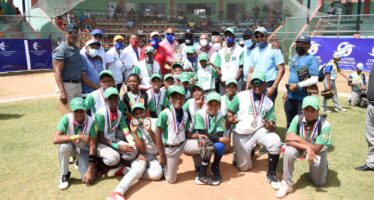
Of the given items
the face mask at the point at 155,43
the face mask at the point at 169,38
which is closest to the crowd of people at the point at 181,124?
the face mask at the point at 155,43

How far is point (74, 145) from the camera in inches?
185

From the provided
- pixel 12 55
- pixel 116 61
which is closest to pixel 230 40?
pixel 116 61

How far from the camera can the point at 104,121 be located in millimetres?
4812

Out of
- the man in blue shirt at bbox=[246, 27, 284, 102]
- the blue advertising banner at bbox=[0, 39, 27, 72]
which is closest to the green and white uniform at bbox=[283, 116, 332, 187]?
the man in blue shirt at bbox=[246, 27, 284, 102]

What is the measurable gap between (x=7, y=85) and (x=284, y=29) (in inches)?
642

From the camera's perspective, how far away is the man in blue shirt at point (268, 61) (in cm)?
572

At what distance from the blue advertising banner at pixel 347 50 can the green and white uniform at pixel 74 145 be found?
46.1 feet

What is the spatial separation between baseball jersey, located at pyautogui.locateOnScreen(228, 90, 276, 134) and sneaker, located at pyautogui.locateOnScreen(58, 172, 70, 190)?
2499 mm

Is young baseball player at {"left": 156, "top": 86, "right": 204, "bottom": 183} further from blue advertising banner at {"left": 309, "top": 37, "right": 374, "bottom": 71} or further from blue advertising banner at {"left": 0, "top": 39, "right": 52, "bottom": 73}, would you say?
blue advertising banner at {"left": 0, "top": 39, "right": 52, "bottom": 73}

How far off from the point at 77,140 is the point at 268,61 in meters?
3.39

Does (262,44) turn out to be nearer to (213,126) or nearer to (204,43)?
(204,43)

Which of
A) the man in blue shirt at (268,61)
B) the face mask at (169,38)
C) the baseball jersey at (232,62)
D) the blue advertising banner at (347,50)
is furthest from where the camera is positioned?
the blue advertising banner at (347,50)

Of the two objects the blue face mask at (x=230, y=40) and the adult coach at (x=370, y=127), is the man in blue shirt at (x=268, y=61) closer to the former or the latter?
the blue face mask at (x=230, y=40)

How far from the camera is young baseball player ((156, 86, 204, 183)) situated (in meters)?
4.65
